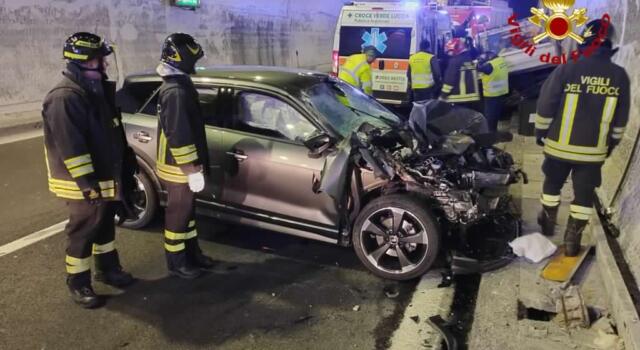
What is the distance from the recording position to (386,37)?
9078 millimetres

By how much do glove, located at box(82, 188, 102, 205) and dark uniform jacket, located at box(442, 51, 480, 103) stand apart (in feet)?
18.1

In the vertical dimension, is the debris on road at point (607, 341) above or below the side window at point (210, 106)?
below

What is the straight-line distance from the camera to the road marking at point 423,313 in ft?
10.6

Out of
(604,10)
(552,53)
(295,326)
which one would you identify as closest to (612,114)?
(295,326)

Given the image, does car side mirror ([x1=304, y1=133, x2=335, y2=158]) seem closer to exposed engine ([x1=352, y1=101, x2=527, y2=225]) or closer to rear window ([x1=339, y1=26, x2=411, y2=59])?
exposed engine ([x1=352, y1=101, x2=527, y2=225])

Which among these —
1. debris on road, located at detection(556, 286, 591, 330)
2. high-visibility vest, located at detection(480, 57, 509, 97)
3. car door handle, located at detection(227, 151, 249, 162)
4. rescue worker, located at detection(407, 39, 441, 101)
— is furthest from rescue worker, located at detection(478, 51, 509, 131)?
debris on road, located at detection(556, 286, 591, 330)

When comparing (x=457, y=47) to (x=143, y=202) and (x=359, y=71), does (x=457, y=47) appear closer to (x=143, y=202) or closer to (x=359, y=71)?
(x=359, y=71)

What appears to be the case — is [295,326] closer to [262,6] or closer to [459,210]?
[459,210]

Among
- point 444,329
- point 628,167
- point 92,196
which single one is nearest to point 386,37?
point 628,167

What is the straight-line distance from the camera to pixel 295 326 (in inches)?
136

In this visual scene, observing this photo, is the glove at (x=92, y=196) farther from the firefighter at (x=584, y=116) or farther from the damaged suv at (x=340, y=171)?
the firefighter at (x=584, y=116)

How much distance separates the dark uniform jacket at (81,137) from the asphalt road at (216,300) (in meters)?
0.86

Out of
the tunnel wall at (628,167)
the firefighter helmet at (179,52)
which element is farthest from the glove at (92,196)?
the tunnel wall at (628,167)

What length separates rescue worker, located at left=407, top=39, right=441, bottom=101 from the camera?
7.89 metres
